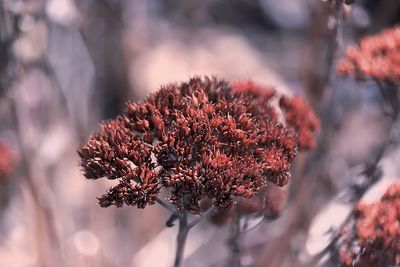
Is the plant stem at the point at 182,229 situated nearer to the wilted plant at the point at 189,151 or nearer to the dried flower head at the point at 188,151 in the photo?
the wilted plant at the point at 189,151

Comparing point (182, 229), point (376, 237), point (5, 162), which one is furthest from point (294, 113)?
point (5, 162)

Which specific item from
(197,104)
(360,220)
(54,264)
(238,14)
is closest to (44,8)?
(54,264)

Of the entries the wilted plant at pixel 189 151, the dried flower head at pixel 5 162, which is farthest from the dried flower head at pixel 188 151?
the dried flower head at pixel 5 162

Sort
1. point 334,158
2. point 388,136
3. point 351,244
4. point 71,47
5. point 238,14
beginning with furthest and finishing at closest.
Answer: point 238,14 < point 71,47 < point 334,158 < point 388,136 < point 351,244

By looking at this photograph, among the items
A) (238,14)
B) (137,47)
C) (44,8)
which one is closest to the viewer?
(44,8)

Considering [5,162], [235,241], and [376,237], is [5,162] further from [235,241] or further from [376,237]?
[376,237]

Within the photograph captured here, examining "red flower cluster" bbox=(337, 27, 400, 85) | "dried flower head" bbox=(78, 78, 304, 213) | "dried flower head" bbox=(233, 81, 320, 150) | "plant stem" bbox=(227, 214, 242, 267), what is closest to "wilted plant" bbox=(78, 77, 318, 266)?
"dried flower head" bbox=(78, 78, 304, 213)

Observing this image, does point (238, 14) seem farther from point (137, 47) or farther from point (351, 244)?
point (351, 244)
